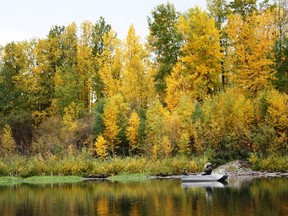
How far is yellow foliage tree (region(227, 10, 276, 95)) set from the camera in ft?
150

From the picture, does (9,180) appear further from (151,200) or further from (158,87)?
(151,200)

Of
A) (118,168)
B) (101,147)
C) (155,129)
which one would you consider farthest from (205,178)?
(101,147)

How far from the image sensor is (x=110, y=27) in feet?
207

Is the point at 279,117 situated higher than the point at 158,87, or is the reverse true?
the point at 158,87

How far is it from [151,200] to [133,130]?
69.9 ft

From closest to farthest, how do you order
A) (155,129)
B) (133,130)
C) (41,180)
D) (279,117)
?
(279,117) → (41,180) → (155,129) → (133,130)

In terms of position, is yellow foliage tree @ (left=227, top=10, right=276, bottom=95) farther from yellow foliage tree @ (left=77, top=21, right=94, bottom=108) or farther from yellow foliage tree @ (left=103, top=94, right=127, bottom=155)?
yellow foliage tree @ (left=77, top=21, right=94, bottom=108)

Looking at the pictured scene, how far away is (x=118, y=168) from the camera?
135ft

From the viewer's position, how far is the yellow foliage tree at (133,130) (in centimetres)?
4597

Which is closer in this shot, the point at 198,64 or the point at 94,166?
the point at 94,166

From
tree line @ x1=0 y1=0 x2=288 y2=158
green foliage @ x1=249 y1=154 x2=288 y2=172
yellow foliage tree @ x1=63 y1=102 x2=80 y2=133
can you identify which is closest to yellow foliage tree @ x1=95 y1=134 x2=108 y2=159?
tree line @ x1=0 y1=0 x2=288 y2=158

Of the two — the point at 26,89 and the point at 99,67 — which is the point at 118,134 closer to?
the point at 99,67

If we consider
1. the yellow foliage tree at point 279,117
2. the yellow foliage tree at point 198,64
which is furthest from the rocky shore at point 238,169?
the yellow foliage tree at point 198,64

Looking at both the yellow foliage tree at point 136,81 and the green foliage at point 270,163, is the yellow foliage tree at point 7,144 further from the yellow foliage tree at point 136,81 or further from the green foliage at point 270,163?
the green foliage at point 270,163
